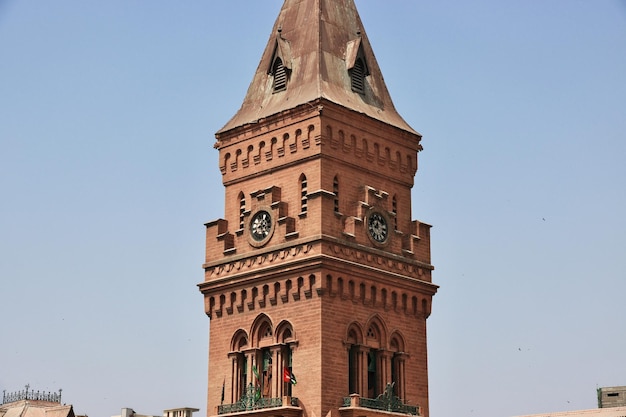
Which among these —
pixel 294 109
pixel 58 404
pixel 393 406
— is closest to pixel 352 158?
pixel 294 109

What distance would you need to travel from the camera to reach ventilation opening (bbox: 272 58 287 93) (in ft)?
224

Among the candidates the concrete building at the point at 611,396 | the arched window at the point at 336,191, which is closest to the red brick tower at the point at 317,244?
the arched window at the point at 336,191

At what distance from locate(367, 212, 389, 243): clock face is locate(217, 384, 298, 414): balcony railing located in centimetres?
1070

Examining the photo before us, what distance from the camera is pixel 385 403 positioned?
6259 centimetres

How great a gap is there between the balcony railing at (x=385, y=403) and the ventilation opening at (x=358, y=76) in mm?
17718

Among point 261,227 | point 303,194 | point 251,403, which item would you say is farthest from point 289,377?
point 303,194

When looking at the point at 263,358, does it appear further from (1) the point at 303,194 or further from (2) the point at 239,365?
(1) the point at 303,194

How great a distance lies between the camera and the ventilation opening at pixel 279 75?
68.2 metres

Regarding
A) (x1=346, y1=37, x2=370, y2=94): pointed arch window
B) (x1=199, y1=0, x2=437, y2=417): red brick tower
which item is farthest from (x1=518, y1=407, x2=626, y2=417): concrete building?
(x1=346, y1=37, x2=370, y2=94): pointed arch window

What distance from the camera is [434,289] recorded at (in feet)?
222

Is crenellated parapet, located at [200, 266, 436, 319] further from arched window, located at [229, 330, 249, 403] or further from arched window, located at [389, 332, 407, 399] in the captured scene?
arched window, located at [389, 332, 407, 399]

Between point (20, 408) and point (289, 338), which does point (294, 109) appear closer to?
point (289, 338)

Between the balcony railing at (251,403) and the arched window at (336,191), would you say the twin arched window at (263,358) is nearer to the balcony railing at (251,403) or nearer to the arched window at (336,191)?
the balcony railing at (251,403)

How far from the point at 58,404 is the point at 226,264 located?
3835cm
